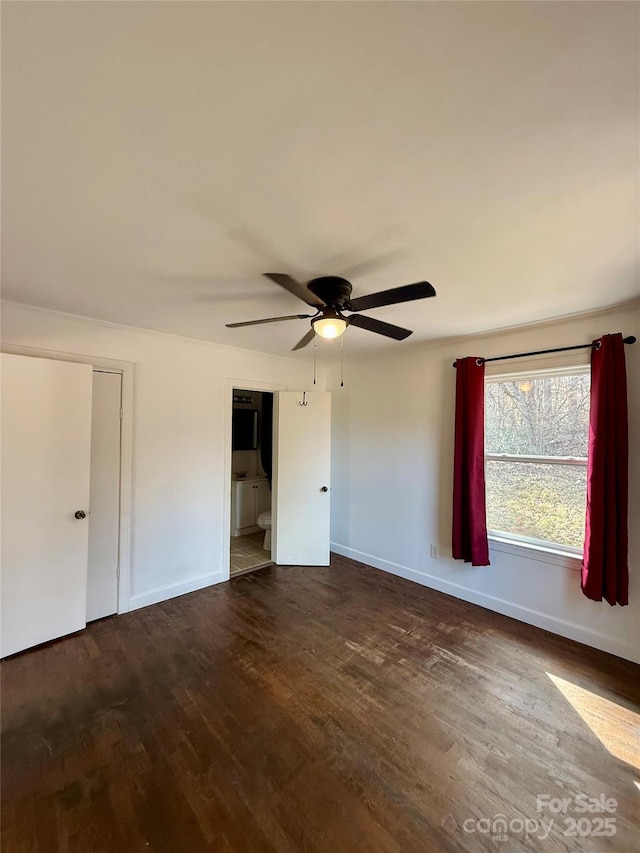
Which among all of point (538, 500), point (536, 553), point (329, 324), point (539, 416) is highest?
point (329, 324)

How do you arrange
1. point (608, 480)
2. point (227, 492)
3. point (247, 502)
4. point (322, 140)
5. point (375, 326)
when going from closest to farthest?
point (322, 140), point (375, 326), point (608, 480), point (227, 492), point (247, 502)

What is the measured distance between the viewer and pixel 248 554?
4.25 m

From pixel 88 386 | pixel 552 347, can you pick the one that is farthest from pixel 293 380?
pixel 552 347

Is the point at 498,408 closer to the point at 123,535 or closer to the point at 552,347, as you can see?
the point at 552,347

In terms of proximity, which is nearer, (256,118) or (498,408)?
(256,118)

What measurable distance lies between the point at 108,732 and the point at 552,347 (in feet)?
12.5

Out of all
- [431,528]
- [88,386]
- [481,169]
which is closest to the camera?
[481,169]

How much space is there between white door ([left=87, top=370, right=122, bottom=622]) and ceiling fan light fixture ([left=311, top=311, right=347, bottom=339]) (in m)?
1.99

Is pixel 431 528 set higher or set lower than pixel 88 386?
lower

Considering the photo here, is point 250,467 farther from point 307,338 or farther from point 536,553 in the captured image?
point 536,553

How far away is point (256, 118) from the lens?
3.26 ft

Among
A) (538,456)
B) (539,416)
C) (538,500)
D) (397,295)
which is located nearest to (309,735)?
(397,295)

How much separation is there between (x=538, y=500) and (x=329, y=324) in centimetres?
233

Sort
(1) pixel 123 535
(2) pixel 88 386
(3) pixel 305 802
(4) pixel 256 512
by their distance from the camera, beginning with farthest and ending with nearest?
(4) pixel 256 512 → (1) pixel 123 535 → (2) pixel 88 386 → (3) pixel 305 802
